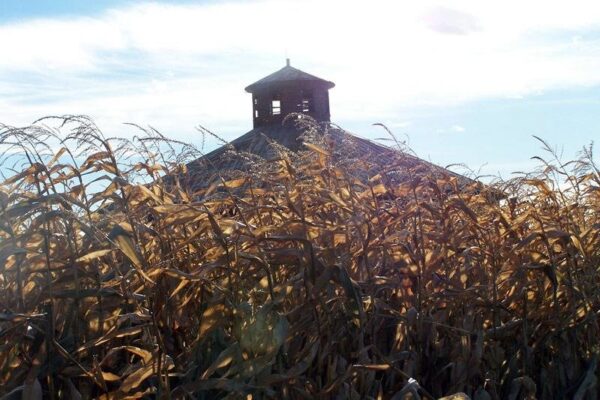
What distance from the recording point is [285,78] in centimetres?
3036

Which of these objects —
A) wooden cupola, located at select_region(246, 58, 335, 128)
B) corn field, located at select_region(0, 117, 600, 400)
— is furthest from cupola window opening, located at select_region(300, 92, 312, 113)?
corn field, located at select_region(0, 117, 600, 400)

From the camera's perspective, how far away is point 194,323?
8.52 ft

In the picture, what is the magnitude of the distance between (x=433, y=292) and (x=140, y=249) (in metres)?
1.11

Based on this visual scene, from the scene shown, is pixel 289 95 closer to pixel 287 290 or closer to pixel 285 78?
pixel 285 78

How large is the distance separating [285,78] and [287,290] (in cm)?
2825

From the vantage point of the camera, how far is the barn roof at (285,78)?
99.6ft

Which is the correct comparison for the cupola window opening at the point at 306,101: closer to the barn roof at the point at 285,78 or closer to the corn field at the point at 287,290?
the barn roof at the point at 285,78

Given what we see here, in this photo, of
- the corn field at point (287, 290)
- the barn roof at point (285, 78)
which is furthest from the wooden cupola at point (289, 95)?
the corn field at point (287, 290)

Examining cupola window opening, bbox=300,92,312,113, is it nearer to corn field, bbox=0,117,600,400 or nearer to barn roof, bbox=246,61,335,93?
barn roof, bbox=246,61,335,93

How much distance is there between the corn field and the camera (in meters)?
2.36

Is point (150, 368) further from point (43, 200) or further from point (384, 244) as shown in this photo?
point (384, 244)

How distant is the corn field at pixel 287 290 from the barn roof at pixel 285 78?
27.0 metres

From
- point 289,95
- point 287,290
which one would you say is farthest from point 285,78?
point 287,290

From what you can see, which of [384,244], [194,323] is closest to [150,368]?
[194,323]
